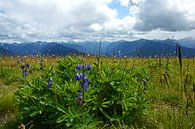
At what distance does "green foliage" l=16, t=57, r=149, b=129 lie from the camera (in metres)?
4.62

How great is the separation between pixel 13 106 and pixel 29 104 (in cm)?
135

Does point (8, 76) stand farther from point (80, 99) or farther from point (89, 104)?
point (80, 99)

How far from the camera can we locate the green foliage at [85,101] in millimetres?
4625

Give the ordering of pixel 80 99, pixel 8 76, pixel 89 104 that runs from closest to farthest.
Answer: pixel 80 99 → pixel 89 104 → pixel 8 76

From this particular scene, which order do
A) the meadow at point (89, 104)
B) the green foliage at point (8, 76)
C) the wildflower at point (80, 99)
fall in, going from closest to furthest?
the wildflower at point (80, 99), the meadow at point (89, 104), the green foliage at point (8, 76)

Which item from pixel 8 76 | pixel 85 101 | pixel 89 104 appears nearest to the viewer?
pixel 85 101

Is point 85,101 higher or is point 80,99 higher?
point 80,99

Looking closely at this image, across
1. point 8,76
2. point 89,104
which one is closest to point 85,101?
point 89,104

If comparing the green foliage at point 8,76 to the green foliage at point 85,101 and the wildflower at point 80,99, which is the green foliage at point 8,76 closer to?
the green foliage at point 85,101

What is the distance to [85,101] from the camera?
15.6ft

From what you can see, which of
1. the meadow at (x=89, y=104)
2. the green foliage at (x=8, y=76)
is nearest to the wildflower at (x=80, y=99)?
the meadow at (x=89, y=104)

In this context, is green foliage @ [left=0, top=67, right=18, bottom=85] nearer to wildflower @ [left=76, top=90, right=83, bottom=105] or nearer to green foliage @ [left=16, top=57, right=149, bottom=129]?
green foliage @ [left=16, top=57, right=149, bottom=129]

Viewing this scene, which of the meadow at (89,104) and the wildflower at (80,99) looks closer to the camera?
the wildflower at (80,99)

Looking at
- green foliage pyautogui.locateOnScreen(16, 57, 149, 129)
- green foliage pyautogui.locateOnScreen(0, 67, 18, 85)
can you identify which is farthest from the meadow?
green foliage pyautogui.locateOnScreen(0, 67, 18, 85)
